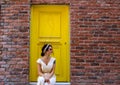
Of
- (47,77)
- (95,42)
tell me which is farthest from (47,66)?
(95,42)

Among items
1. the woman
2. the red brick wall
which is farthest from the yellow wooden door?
the woman

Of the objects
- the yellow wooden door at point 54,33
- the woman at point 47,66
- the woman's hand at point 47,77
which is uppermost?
the yellow wooden door at point 54,33

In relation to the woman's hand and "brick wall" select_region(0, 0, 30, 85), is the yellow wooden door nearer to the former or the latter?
"brick wall" select_region(0, 0, 30, 85)

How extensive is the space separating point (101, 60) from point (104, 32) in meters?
0.79

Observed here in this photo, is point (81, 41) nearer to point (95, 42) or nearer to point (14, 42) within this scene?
point (95, 42)

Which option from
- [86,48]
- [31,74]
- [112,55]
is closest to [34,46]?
[31,74]

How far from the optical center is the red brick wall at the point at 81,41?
35.0 ft

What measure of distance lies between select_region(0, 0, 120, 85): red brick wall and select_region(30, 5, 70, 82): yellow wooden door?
0.82 ft

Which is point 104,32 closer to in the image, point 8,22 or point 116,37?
point 116,37

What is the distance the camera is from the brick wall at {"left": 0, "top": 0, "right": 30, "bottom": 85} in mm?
10656

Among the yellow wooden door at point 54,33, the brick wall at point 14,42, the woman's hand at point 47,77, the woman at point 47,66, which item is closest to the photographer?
the woman's hand at point 47,77

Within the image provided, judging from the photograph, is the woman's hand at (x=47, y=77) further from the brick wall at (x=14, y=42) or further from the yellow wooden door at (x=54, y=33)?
the yellow wooden door at (x=54, y=33)

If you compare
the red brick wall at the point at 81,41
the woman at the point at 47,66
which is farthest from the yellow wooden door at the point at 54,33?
the woman at the point at 47,66

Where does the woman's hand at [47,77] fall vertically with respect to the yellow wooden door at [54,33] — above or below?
below
